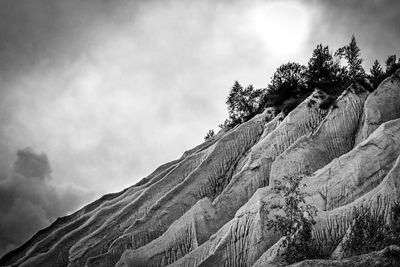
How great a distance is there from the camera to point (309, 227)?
58.5ft

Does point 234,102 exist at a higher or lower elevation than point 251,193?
higher

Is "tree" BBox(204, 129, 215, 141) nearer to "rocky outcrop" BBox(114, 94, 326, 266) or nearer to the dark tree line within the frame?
the dark tree line

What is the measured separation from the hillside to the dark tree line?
237cm

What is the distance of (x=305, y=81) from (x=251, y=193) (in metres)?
23.5

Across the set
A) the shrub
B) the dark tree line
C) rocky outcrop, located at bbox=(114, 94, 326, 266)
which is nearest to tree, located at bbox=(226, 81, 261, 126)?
the dark tree line

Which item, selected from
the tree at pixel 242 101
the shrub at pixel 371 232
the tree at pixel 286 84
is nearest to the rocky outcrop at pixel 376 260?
the shrub at pixel 371 232

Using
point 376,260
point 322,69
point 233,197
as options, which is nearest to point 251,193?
point 233,197

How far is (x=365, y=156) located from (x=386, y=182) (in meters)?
3.52

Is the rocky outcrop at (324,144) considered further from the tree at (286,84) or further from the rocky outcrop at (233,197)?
the tree at (286,84)

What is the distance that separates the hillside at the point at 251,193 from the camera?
854 inches

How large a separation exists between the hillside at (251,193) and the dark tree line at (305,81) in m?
2.37

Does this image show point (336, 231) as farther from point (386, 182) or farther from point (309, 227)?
point (386, 182)

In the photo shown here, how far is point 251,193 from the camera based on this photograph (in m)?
27.7

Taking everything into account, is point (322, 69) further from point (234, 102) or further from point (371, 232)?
point (371, 232)
